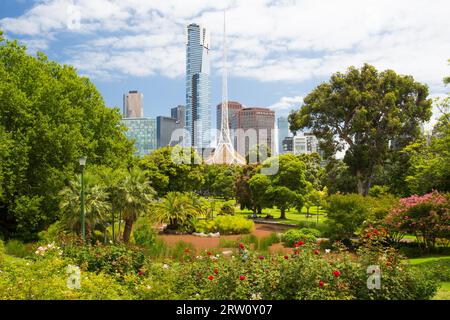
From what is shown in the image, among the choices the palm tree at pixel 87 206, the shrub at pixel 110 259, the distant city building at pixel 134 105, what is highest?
the distant city building at pixel 134 105

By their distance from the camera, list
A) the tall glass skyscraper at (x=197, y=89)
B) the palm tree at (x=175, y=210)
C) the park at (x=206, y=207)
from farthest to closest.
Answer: the tall glass skyscraper at (x=197, y=89) < the palm tree at (x=175, y=210) < the park at (x=206, y=207)

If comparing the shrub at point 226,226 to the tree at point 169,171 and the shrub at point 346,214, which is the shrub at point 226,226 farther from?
the shrub at point 346,214

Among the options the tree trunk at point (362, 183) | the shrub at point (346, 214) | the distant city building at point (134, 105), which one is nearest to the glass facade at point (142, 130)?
the distant city building at point (134, 105)

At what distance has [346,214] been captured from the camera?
19500mm

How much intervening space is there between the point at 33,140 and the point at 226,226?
1277 centimetres

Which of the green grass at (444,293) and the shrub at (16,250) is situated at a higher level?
the green grass at (444,293)

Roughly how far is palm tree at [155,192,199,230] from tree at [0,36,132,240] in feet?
21.0

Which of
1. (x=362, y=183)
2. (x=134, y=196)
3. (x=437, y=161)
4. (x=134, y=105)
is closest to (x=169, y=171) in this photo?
(x=362, y=183)

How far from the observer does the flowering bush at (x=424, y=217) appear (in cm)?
1706

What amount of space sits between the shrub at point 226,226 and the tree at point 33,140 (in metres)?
8.91

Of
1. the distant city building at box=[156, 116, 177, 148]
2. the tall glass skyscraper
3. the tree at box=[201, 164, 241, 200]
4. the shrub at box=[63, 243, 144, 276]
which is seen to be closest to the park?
the shrub at box=[63, 243, 144, 276]

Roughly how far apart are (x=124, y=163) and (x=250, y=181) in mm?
12079

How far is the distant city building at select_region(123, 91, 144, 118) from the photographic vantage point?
150m

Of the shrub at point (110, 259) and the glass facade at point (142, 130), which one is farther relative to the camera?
the glass facade at point (142, 130)
